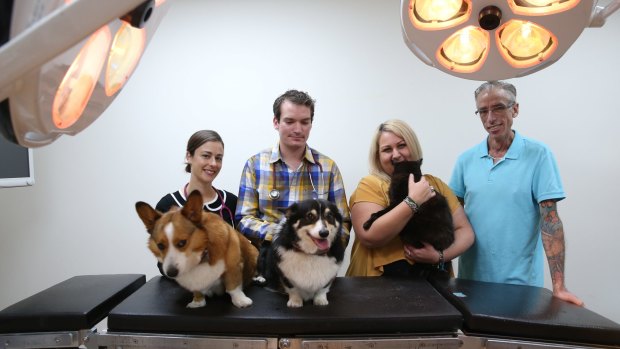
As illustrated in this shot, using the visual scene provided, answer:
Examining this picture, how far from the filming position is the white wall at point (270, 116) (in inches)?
103

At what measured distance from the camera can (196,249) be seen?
120 centimetres

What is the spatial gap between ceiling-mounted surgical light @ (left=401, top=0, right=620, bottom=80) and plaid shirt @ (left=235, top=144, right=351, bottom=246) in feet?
2.82

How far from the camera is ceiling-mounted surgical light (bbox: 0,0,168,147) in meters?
0.48

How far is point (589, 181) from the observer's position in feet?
8.59

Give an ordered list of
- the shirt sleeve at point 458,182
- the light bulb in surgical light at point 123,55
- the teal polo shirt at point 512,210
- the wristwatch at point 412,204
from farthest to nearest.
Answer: the shirt sleeve at point 458,182, the teal polo shirt at point 512,210, the wristwatch at point 412,204, the light bulb in surgical light at point 123,55

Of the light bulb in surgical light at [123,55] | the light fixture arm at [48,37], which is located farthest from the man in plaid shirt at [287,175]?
the light fixture arm at [48,37]

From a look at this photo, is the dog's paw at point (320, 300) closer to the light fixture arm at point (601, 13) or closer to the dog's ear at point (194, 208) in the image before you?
the dog's ear at point (194, 208)

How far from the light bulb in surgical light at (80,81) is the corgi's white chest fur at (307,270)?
2.82 feet

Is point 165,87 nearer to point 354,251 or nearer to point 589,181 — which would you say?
point 354,251

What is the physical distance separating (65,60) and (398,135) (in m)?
1.48

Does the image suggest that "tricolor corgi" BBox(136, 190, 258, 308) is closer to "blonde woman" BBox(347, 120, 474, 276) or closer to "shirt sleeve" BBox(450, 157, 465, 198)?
"blonde woman" BBox(347, 120, 474, 276)

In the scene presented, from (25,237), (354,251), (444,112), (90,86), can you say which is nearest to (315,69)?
(444,112)

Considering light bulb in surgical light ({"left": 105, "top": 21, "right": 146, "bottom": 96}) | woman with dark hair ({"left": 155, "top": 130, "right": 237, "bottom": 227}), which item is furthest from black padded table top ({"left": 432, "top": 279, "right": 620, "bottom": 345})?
light bulb in surgical light ({"left": 105, "top": 21, "right": 146, "bottom": 96})

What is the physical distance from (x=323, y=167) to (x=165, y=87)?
1.60 meters
